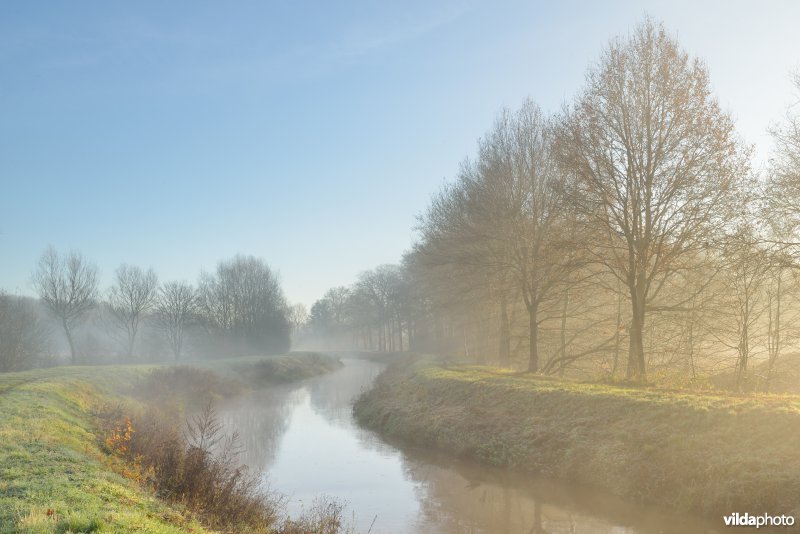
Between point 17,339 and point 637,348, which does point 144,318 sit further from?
point 637,348

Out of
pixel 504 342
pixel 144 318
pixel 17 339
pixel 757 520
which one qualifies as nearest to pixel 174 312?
pixel 144 318

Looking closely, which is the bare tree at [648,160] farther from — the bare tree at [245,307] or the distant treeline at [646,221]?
the bare tree at [245,307]

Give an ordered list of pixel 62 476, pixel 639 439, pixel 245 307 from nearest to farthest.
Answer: pixel 62 476, pixel 639 439, pixel 245 307

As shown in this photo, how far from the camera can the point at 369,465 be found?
1780cm

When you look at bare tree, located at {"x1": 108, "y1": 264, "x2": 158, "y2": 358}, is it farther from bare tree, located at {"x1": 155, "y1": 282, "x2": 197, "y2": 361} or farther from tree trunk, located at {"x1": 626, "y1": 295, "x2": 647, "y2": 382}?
tree trunk, located at {"x1": 626, "y1": 295, "x2": 647, "y2": 382}

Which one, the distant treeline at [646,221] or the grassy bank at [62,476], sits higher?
the distant treeline at [646,221]

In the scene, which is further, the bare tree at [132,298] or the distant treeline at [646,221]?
the bare tree at [132,298]

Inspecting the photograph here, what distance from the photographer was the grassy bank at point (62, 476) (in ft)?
21.6

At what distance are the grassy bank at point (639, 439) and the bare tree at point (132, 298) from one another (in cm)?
4841

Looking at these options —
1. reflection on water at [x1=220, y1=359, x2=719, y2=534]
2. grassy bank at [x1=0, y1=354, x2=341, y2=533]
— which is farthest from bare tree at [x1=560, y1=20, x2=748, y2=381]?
grassy bank at [x1=0, y1=354, x2=341, y2=533]

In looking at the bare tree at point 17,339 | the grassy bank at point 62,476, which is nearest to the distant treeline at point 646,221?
the grassy bank at point 62,476

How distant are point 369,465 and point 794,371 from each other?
17.3 m

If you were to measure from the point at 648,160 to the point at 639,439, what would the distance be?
34.2 ft

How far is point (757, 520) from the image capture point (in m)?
9.56
